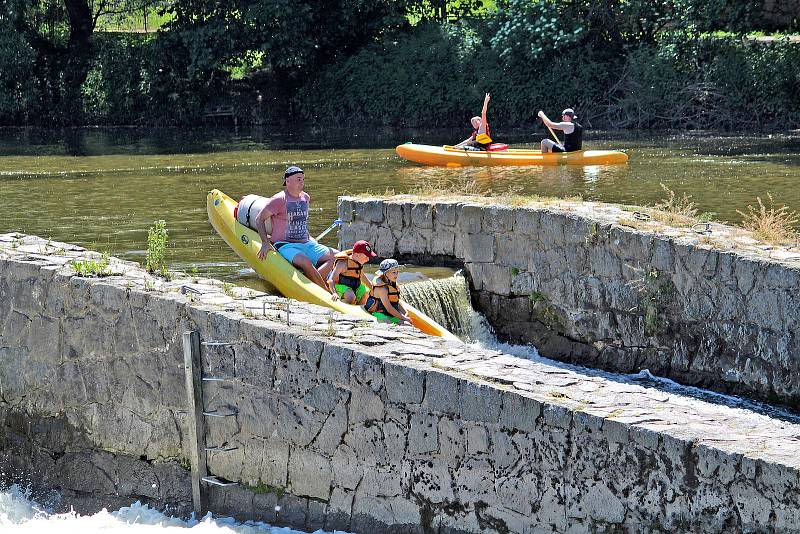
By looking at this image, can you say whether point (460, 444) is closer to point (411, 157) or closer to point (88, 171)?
point (411, 157)

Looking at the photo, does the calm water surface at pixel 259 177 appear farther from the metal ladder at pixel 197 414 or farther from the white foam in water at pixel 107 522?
the metal ladder at pixel 197 414

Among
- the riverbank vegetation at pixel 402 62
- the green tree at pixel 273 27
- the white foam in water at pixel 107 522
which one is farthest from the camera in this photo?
the green tree at pixel 273 27

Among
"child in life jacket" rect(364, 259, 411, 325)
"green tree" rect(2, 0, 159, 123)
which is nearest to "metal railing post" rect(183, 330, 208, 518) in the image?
"child in life jacket" rect(364, 259, 411, 325)

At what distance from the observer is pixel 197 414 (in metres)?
7.61

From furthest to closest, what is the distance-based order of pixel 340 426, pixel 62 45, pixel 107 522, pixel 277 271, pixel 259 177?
pixel 62 45 → pixel 259 177 → pixel 277 271 → pixel 107 522 → pixel 340 426

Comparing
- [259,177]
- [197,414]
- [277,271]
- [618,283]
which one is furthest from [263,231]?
[259,177]

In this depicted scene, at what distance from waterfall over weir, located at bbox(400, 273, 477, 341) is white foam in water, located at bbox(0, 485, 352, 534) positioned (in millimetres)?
4239

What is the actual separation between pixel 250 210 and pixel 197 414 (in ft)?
18.9

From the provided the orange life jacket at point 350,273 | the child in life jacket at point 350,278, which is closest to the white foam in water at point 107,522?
the child in life jacket at point 350,278

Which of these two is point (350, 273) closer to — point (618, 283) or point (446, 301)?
point (446, 301)

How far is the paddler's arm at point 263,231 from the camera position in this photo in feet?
39.7

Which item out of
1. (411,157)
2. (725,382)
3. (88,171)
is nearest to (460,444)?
(725,382)

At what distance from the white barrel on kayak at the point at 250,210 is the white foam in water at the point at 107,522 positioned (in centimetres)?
485

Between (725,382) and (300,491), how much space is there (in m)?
4.51
